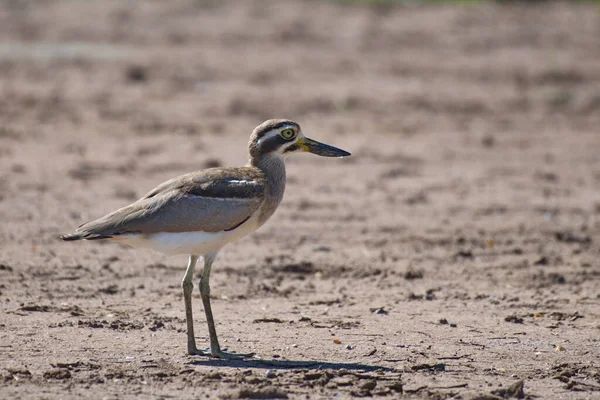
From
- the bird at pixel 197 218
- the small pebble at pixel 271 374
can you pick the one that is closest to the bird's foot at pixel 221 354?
the bird at pixel 197 218

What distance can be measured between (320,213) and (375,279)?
6.24ft

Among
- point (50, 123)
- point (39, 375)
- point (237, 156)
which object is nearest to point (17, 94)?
point (50, 123)

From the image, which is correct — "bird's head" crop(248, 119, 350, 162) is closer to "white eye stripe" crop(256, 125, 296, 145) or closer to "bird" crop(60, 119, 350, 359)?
"white eye stripe" crop(256, 125, 296, 145)

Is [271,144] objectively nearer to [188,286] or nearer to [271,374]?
[188,286]

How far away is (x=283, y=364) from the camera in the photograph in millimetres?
Answer: 6055

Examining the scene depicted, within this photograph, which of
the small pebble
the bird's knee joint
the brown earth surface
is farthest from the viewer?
the bird's knee joint

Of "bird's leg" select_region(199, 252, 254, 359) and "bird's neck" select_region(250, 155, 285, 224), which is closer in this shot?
"bird's leg" select_region(199, 252, 254, 359)

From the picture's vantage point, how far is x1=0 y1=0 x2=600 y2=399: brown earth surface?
20.2ft

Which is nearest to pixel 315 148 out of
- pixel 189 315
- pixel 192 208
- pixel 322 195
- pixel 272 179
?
pixel 272 179

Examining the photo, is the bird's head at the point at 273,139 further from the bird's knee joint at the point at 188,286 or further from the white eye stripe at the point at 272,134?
the bird's knee joint at the point at 188,286

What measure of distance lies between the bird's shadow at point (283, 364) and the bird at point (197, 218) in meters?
0.09

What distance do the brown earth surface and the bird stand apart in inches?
17.9

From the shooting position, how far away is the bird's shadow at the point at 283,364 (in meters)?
6.02

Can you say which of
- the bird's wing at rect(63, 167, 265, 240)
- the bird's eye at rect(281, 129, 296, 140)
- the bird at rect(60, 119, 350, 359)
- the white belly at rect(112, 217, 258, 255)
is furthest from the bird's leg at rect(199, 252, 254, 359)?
the bird's eye at rect(281, 129, 296, 140)
